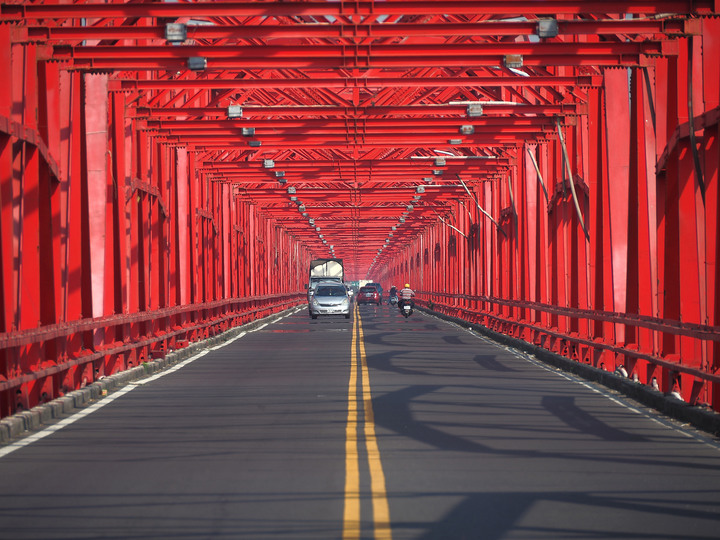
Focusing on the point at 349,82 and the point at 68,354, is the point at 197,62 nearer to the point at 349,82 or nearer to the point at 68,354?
the point at 349,82

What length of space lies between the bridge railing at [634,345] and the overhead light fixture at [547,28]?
14.2 ft

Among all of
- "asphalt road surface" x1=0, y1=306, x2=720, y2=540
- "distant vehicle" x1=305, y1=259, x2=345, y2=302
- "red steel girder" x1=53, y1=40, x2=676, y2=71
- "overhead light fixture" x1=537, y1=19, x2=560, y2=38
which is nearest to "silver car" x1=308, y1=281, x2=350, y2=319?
"distant vehicle" x1=305, y1=259, x2=345, y2=302

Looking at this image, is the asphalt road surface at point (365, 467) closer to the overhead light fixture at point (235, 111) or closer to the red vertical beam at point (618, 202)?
the red vertical beam at point (618, 202)

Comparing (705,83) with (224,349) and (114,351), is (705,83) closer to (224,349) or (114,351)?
(114,351)

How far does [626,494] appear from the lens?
9039mm

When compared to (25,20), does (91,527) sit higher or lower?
lower

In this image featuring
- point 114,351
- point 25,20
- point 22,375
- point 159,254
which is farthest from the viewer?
point 159,254

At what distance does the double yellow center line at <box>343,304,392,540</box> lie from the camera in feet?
25.4

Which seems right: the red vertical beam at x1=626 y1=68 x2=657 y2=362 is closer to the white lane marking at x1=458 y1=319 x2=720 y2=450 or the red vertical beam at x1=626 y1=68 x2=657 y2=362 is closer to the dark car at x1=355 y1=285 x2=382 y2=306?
the white lane marking at x1=458 y1=319 x2=720 y2=450

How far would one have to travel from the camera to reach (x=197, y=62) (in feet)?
67.2

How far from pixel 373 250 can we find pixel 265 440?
124m

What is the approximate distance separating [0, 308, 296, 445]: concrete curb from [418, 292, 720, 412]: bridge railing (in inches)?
294

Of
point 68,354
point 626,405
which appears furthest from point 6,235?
point 626,405

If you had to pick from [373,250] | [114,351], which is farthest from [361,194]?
[373,250]
